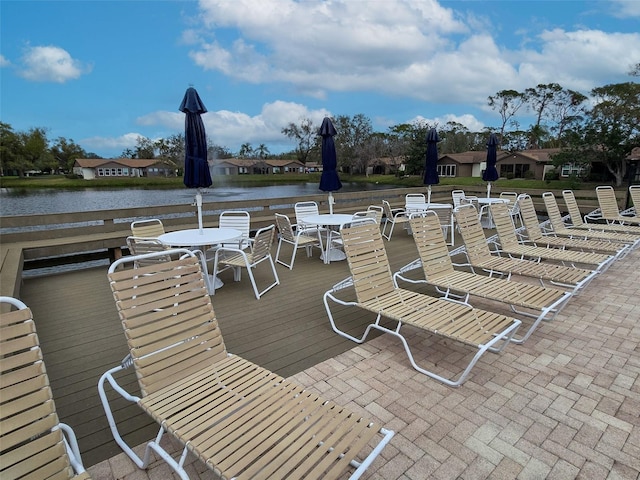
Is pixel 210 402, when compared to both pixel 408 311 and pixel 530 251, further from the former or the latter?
pixel 530 251

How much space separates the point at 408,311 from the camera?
280cm

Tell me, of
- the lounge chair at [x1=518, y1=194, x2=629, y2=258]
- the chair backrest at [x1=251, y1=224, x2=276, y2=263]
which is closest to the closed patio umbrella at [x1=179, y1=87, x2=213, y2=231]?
the chair backrest at [x1=251, y1=224, x2=276, y2=263]

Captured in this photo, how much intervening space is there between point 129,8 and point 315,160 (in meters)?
→ 39.4

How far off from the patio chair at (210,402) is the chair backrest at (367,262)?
1.32 metres

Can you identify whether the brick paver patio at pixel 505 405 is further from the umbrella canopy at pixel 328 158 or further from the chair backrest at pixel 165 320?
the umbrella canopy at pixel 328 158

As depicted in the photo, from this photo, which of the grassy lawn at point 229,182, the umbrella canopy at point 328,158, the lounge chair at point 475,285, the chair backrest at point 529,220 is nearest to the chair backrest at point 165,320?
the lounge chair at point 475,285

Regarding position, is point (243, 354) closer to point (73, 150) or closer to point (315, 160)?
point (315, 160)

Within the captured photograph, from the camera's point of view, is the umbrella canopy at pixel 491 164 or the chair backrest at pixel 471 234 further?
the umbrella canopy at pixel 491 164

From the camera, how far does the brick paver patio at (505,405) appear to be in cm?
170

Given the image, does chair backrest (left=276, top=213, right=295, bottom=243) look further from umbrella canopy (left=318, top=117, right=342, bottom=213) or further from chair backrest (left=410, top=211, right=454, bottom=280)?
chair backrest (left=410, top=211, right=454, bottom=280)

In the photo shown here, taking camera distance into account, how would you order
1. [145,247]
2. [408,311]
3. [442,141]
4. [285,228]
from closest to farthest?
[408,311] → [145,247] → [285,228] → [442,141]

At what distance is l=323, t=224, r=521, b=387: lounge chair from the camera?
242 centimetres

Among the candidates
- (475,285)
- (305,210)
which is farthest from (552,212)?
(305,210)

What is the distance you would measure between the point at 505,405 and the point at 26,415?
7.88 feet
